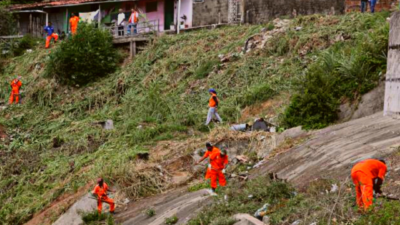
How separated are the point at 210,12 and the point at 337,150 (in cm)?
1789

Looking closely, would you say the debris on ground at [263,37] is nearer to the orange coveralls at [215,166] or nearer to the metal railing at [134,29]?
the metal railing at [134,29]

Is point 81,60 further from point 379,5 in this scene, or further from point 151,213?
point 151,213

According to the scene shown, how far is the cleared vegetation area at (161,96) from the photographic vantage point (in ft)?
58.3

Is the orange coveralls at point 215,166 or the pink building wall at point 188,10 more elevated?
the pink building wall at point 188,10

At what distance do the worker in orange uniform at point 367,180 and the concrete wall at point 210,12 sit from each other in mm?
20769

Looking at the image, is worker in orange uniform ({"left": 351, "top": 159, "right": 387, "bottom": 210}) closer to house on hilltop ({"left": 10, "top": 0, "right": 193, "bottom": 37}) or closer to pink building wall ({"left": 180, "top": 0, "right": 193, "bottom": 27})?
house on hilltop ({"left": 10, "top": 0, "right": 193, "bottom": 37})

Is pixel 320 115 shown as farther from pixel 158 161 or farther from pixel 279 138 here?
pixel 158 161

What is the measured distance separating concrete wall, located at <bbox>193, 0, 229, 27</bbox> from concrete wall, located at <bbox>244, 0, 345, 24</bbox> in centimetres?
135

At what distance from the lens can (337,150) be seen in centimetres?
1432

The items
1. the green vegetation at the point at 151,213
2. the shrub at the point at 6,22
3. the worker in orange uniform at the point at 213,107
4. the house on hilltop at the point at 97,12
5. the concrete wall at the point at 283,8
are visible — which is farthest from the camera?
the shrub at the point at 6,22

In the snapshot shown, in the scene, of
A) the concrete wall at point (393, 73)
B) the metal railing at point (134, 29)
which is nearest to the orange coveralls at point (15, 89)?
the metal railing at point (134, 29)

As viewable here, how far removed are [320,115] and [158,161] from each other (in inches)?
176

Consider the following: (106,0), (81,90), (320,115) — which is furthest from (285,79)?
(106,0)

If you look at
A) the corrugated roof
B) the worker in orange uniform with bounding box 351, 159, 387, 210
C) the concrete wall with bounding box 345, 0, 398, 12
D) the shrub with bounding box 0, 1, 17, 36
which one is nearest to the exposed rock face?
the worker in orange uniform with bounding box 351, 159, 387, 210
